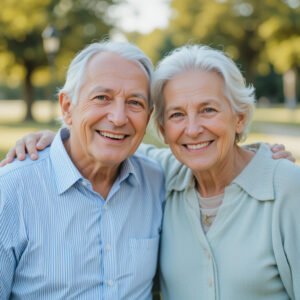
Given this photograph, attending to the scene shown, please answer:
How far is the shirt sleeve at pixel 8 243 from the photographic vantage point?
98.8 inches

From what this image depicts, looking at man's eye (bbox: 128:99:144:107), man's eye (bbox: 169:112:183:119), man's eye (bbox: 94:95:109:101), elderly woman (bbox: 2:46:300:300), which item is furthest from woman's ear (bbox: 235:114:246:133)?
man's eye (bbox: 94:95:109:101)

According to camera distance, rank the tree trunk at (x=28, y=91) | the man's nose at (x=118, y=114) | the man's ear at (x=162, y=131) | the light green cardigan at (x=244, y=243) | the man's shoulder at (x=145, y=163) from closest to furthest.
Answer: the light green cardigan at (x=244, y=243) → the man's nose at (x=118, y=114) → the man's ear at (x=162, y=131) → the man's shoulder at (x=145, y=163) → the tree trunk at (x=28, y=91)

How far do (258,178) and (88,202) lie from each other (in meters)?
0.97

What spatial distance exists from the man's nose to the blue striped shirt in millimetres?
351

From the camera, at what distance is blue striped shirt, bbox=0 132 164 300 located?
2.57 m

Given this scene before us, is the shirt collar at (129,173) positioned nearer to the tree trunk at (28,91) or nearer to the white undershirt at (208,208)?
the white undershirt at (208,208)

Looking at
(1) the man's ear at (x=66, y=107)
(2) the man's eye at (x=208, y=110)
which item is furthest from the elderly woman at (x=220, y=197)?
(1) the man's ear at (x=66, y=107)

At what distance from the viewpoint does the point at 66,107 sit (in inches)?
116

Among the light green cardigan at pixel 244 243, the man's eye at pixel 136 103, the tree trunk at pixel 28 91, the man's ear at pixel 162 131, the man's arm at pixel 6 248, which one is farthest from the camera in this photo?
Answer: the tree trunk at pixel 28 91

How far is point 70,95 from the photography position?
288cm

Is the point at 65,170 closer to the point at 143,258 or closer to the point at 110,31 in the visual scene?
the point at 143,258

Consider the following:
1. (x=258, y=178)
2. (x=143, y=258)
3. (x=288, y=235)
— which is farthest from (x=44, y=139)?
(x=288, y=235)

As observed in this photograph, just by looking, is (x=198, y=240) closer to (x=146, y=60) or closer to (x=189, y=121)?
(x=189, y=121)

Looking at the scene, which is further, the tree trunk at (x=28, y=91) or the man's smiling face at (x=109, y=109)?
the tree trunk at (x=28, y=91)
